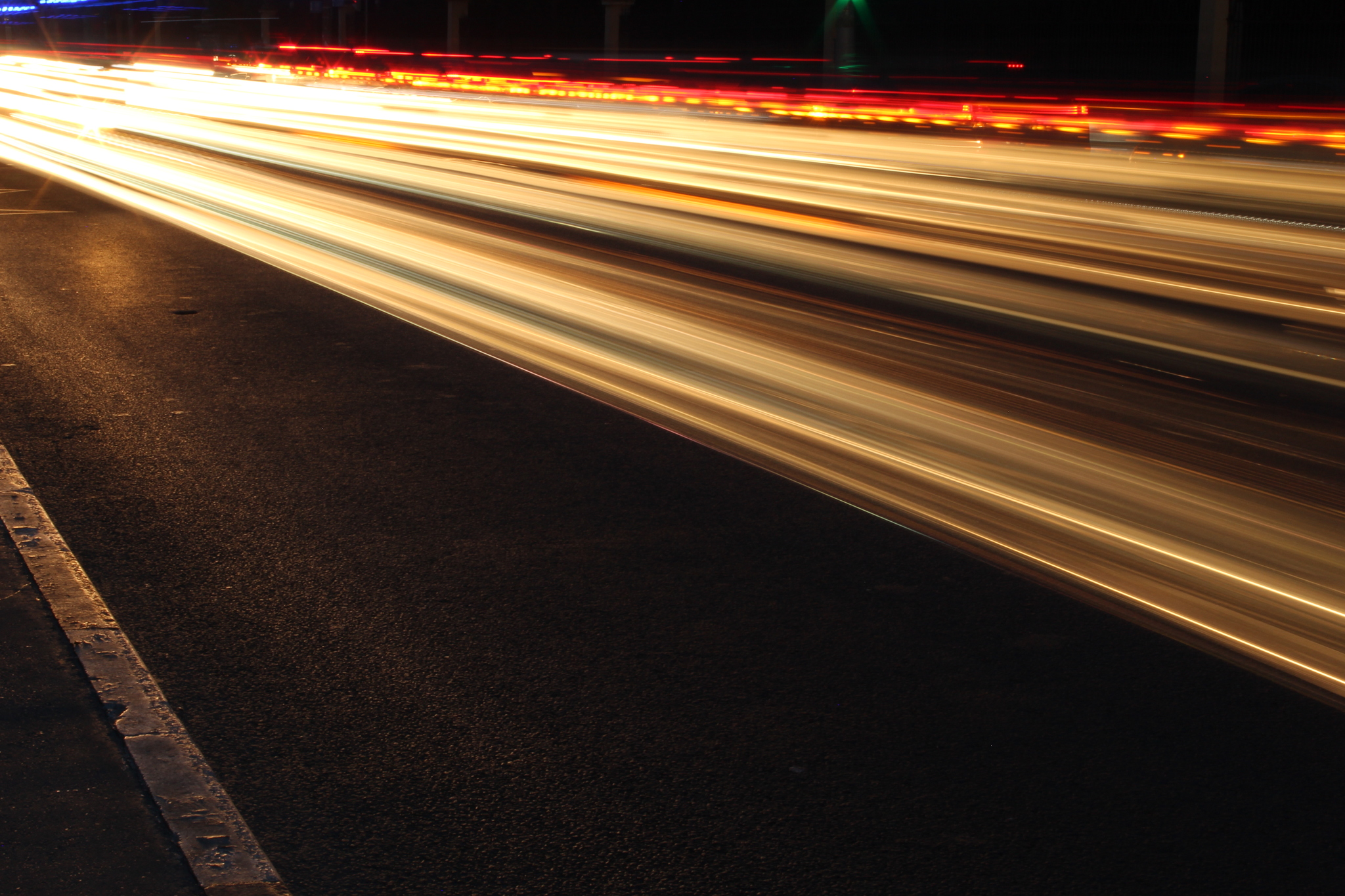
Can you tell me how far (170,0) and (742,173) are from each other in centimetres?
9231

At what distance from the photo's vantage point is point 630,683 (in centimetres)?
429

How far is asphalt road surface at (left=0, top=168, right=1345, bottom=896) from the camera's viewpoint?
132 inches

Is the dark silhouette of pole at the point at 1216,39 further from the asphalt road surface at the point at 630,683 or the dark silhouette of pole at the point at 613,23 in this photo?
the asphalt road surface at the point at 630,683

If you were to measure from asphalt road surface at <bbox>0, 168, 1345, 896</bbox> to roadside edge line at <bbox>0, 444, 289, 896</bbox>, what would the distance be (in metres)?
0.07

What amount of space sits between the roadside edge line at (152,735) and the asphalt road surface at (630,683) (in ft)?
0.22

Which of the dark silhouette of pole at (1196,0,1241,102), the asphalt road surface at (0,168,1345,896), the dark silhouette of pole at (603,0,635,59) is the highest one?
the dark silhouette of pole at (603,0,635,59)

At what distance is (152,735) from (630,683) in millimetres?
1353

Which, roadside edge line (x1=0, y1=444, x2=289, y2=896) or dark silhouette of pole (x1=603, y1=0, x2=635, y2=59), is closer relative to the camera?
roadside edge line (x1=0, y1=444, x2=289, y2=896)

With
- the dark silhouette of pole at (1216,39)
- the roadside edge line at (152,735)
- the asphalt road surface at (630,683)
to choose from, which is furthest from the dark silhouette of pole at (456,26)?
the roadside edge line at (152,735)

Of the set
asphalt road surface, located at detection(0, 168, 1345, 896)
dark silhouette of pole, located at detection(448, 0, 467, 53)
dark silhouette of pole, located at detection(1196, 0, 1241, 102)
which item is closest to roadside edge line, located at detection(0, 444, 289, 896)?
asphalt road surface, located at detection(0, 168, 1345, 896)

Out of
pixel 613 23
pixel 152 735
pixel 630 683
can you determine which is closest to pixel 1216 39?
pixel 613 23

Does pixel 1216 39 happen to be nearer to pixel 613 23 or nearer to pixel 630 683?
pixel 613 23

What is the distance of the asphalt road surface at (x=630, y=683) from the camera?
3363 mm

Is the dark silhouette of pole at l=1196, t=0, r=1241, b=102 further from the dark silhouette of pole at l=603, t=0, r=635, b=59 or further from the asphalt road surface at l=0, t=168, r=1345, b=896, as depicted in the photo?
the asphalt road surface at l=0, t=168, r=1345, b=896
